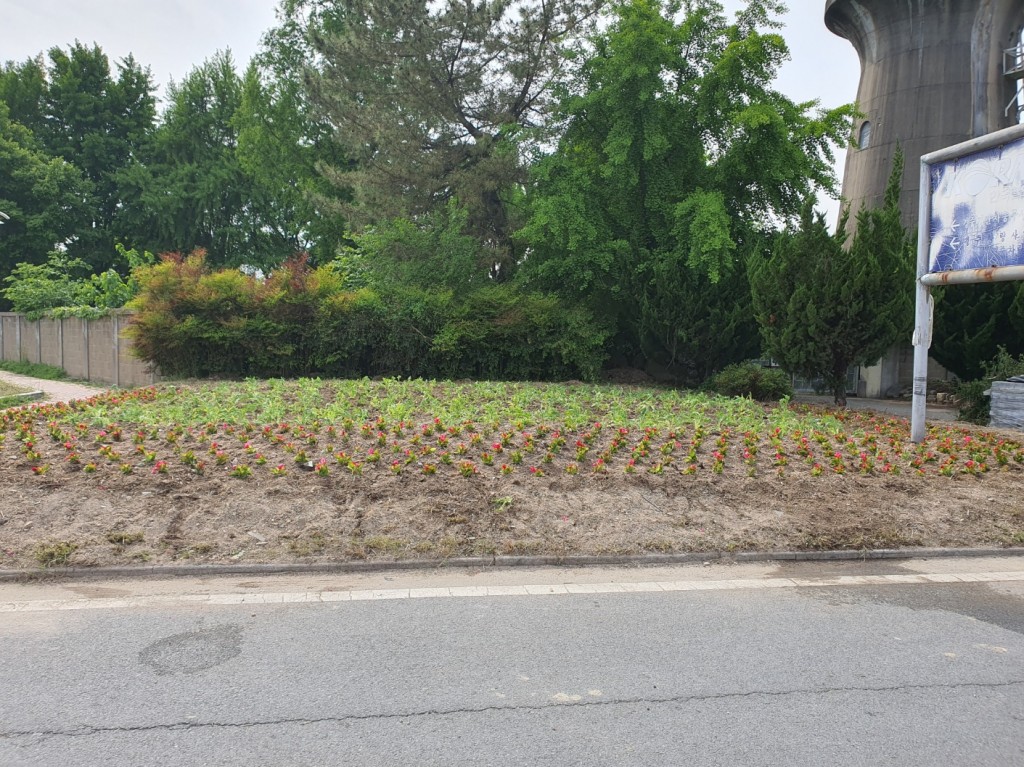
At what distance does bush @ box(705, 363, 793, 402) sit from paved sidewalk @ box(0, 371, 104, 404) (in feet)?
40.0

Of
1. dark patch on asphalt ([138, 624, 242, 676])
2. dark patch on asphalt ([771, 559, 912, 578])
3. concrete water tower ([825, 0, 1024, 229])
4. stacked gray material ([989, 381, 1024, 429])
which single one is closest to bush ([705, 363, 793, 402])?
stacked gray material ([989, 381, 1024, 429])

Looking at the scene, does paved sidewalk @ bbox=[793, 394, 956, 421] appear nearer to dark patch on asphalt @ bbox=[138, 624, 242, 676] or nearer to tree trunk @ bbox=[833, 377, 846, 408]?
tree trunk @ bbox=[833, 377, 846, 408]

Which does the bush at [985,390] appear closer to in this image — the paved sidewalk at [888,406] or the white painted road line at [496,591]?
the paved sidewalk at [888,406]

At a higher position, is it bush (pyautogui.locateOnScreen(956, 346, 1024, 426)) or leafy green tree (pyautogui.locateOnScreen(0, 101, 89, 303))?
leafy green tree (pyautogui.locateOnScreen(0, 101, 89, 303))

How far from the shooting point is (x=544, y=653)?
380cm

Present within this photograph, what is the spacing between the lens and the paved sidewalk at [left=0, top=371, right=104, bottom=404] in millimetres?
14422

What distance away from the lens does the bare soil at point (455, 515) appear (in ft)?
17.3

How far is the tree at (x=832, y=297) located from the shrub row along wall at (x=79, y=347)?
43.7ft

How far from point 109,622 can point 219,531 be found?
4.51 ft

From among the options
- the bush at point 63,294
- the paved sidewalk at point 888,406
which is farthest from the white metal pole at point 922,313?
the bush at point 63,294

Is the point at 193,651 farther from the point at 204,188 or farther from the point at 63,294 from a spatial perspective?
the point at 204,188

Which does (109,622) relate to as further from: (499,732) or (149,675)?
(499,732)

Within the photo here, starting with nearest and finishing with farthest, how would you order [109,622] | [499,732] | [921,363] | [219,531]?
[499,732] < [109,622] < [219,531] < [921,363]

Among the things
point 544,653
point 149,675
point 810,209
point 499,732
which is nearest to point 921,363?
point 810,209
